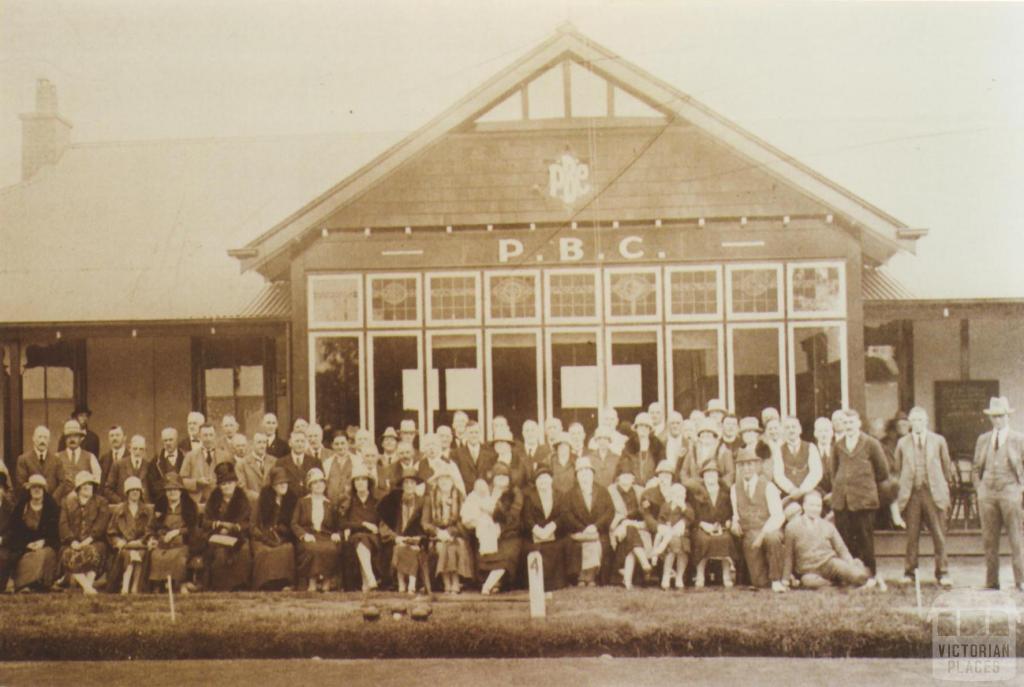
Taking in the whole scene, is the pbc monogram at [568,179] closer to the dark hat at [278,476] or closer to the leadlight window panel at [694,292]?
the leadlight window panel at [694,292]

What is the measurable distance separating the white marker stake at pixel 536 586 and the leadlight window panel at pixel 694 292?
2.64 meters

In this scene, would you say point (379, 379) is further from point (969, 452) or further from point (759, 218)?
point (969, 452)

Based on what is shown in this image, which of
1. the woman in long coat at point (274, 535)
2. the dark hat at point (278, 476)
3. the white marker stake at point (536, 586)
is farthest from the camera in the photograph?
the dark hat at point (278, 476)

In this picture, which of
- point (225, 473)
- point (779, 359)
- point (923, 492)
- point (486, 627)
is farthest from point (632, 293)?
point (225, 473)

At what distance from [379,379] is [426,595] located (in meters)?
2.06

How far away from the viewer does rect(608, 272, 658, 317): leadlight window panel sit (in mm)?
9492

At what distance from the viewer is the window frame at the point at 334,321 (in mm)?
9656

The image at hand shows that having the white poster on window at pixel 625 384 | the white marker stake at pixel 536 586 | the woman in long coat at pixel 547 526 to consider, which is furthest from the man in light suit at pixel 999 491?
the white marker stake at pixel 536 586

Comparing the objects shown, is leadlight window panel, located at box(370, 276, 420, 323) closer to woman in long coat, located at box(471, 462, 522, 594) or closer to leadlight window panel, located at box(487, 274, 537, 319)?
leadlight window panel, located at box(487, 274, 537, 319)

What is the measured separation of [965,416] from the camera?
9.38 metres

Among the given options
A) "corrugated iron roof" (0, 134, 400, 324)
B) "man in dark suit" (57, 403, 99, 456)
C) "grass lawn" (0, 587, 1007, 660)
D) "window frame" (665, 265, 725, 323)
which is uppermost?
"corrugated iron roof" (0, 134, 400, 324)

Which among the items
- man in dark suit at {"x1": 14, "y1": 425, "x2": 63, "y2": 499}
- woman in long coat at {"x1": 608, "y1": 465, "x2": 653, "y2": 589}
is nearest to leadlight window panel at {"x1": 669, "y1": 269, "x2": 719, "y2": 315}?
woman in long coat at {"x1": 608, "y1": 465, "x2": 653, "y2": 589}

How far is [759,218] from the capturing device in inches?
374

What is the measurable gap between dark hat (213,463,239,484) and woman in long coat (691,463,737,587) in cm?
429
